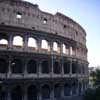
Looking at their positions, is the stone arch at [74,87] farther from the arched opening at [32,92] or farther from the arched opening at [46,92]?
the arched opening at [32,92]

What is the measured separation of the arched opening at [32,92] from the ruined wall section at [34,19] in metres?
7.28

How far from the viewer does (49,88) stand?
48.8 ft

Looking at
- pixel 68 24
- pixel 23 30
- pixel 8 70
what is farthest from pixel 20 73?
pixel 68 24

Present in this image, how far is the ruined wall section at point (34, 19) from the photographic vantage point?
13.6 meters

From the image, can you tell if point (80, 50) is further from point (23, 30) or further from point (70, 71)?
point (23, 30)

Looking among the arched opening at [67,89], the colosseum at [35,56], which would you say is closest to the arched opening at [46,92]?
the colosseum at [35,56]

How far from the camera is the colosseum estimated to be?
504 inches

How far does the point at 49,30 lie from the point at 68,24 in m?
4.10

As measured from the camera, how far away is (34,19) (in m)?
15.1

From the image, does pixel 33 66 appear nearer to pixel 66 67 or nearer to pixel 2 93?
pixel 2 93

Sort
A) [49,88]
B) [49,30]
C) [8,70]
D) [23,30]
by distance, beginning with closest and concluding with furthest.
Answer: [8,70] → [23,30] → [49,88] → [49,30]

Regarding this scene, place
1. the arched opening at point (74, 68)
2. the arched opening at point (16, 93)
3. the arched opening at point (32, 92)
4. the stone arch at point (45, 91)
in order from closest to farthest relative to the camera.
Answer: the arched opening at point (16, 93) < the arched opening at point (32, 92) < the stone arch at point (45, 91) < the arched opening at point (74, 68)

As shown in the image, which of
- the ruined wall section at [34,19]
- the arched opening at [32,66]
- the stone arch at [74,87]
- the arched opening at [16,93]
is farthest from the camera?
the stone arch at [74,87]

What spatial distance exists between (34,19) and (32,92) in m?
9.01
